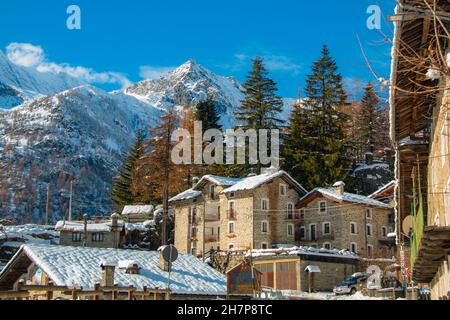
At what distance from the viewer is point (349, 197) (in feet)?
198

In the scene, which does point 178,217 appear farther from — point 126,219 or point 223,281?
point 223,281

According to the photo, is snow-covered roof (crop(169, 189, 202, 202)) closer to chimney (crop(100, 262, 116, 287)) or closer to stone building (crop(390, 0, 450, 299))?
chimney (crop(100, 262, 116, 287))

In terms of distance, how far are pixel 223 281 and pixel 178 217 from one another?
31824 millimetres

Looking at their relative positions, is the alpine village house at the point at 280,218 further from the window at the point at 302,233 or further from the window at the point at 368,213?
the window at the point at 368,213

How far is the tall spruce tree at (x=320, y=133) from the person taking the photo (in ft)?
225

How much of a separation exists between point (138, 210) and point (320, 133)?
2143cm

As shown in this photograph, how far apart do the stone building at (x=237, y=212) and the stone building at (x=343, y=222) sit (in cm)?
161

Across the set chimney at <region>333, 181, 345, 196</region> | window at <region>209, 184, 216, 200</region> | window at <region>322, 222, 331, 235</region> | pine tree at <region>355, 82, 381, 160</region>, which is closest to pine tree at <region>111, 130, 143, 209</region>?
window at <region>209, 184, 216, 200</region>

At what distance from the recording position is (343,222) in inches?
2360

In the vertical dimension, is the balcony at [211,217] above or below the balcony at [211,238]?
above

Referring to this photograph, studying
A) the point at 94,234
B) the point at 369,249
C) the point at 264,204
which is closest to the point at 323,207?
the point at 264,204


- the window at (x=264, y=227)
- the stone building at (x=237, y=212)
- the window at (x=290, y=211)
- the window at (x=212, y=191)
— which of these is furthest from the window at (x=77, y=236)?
the window at (x=290, y=211)

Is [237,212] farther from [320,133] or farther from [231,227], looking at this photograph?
[320,133]

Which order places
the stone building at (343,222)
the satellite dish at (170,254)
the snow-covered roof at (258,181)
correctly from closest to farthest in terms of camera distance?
the satellite dish at (170,254) < the stone building at (343,222) < the snow-covered roof at (258,181)
